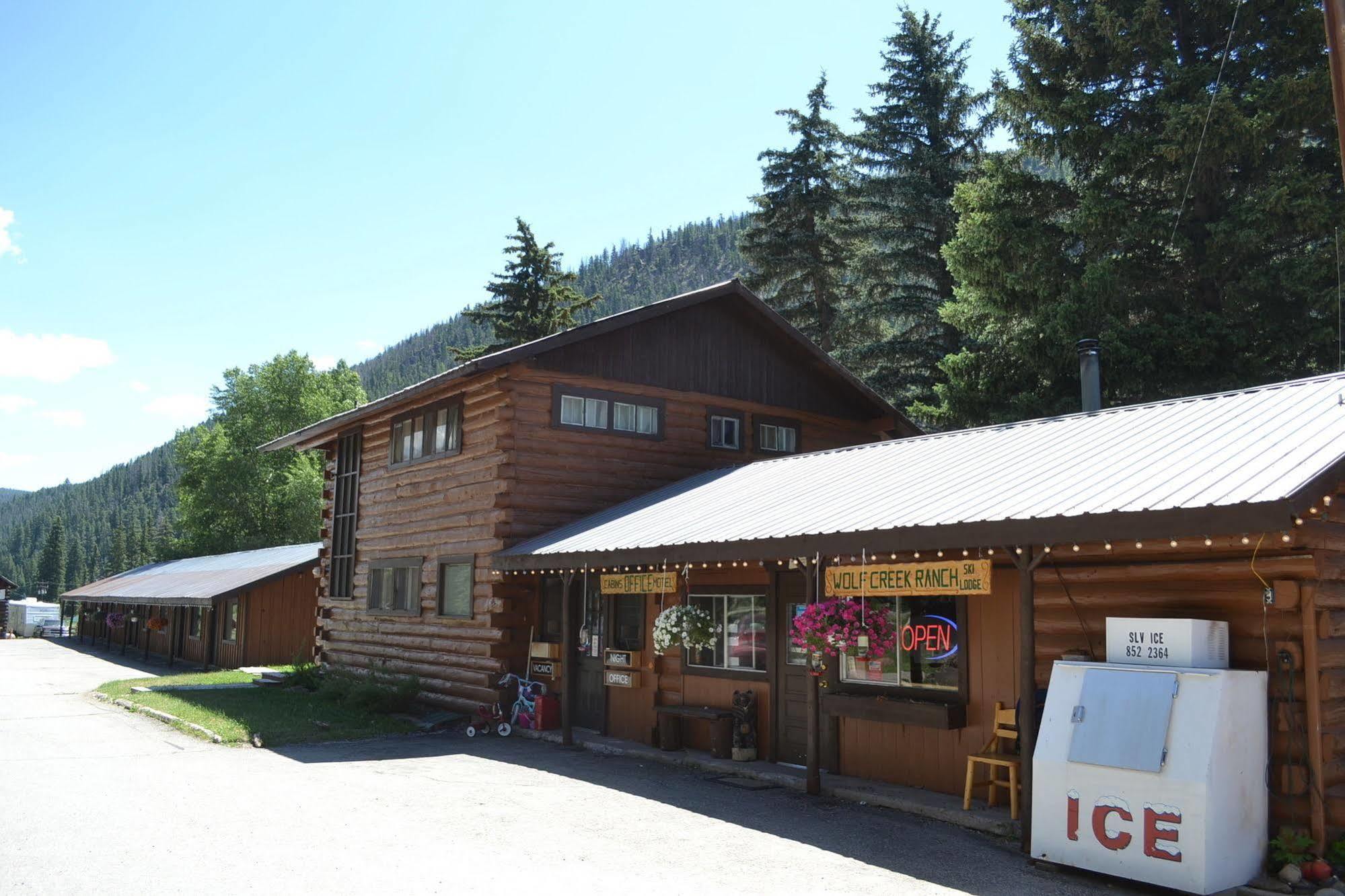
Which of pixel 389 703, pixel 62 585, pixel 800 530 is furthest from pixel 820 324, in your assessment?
pixel 62 585

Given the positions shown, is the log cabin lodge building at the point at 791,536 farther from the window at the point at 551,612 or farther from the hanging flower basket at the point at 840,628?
the hanging flower basket at the point at 840,628

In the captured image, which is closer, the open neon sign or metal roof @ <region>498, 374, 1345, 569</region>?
metal roof @ <region>498, 374, 1345, 569</region>

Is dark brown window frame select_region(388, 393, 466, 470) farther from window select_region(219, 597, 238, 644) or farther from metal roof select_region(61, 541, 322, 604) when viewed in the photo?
window select_region(219, 597, 238, 644)

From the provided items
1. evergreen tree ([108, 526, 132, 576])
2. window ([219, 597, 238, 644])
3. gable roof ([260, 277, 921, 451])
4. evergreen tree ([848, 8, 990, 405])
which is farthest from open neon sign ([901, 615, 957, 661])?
evergreen tree ([108, 526, 132, 576])

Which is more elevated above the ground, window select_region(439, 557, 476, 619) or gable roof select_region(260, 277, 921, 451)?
gable roof select_region(260, 277, 921, 451)

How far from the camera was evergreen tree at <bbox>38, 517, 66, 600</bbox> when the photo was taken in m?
111

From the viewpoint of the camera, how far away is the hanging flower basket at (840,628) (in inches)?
390

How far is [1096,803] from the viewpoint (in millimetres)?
7254

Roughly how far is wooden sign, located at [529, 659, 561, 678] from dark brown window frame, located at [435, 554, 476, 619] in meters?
1.43

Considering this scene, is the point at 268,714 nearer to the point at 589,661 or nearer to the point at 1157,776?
the point at 589,661

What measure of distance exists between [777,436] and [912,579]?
1003 cm

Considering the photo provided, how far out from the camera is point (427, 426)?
18.6m

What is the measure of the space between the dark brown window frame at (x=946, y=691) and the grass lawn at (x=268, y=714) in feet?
25.8

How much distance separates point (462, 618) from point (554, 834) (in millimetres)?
8416
